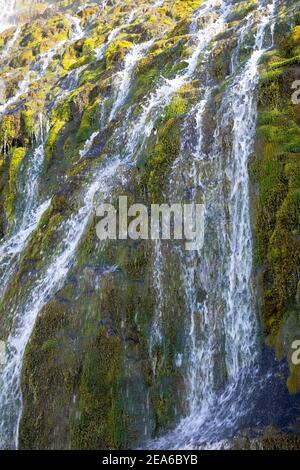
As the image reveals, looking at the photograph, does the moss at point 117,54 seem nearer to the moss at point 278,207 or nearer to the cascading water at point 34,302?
the cascading water at point 34,302

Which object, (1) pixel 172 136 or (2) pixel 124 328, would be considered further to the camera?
(1) pixel 172 136

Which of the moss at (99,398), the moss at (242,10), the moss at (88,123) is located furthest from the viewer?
the moss at (242,10)

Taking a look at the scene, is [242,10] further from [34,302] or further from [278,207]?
[34,302]

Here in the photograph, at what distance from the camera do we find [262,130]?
50.6 ft

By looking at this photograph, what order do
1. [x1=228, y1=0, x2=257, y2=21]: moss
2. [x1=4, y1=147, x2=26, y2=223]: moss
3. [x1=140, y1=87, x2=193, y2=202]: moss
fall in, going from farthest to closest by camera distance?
1. [x1=228, y1=0, x2=257, y2=21]: moss
2. [x1=4, y1=147, x2=26, y2=223]: moss
3. [x1=140, y1=87, x2=193, y2=202]: moss

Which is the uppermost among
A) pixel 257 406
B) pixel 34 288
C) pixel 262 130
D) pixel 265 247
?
pixel 262 130

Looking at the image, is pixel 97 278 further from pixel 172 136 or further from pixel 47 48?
pixel 47 48

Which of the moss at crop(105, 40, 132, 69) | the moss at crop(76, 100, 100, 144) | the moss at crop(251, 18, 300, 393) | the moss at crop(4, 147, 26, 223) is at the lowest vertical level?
the moss at crop(251, 18, 300, 393)

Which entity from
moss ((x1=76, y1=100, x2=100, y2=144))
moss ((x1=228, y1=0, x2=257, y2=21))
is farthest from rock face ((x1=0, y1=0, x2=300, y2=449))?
moss ((x1=228, y1=0, x2=257, y2=21))

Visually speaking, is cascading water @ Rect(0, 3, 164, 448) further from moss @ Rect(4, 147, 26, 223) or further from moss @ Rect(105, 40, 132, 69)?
moss @ Rect(105, 40, 132, 69)

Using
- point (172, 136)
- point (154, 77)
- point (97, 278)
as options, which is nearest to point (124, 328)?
point (97, 278)

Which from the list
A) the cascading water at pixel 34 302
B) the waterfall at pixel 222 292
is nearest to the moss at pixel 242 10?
the waterfall at pixel 222 292

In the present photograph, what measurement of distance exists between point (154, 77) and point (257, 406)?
19.5m

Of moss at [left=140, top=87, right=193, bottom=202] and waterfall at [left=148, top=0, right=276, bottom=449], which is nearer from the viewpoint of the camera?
waterfall at [left=148, top=0, right=276, bottom=449]
